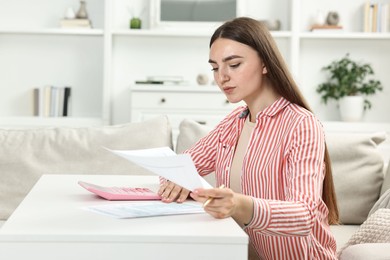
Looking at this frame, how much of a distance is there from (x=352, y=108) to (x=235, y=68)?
12.5ft

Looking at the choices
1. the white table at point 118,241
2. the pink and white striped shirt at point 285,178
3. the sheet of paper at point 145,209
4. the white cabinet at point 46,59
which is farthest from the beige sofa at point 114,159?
the white cabinet at point 46,59

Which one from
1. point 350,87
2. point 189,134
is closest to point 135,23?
point 350,87

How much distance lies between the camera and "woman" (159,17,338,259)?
1.96 m

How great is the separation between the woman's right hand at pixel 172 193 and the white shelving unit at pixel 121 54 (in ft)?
13.1

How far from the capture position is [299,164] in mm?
1922

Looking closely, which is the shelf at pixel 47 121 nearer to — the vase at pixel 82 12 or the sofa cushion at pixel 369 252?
the vase at pixel 82 12

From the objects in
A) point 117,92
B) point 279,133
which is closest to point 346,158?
point 279,133

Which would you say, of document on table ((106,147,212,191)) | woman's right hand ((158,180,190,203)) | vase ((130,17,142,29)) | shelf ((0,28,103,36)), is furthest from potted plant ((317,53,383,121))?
document on table ((106,147,212,191))

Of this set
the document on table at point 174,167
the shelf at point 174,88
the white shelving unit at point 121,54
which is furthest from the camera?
the white shelving unit at point 121,54

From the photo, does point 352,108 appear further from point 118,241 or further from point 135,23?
point 118,241

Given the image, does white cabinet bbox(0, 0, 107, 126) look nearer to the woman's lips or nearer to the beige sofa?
the beige sofa

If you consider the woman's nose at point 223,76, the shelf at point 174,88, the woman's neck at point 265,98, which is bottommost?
the shelf at point 174,88

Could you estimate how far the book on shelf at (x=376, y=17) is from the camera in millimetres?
5699

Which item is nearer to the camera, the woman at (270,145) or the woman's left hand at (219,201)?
the woman's left hand at (219,201)
